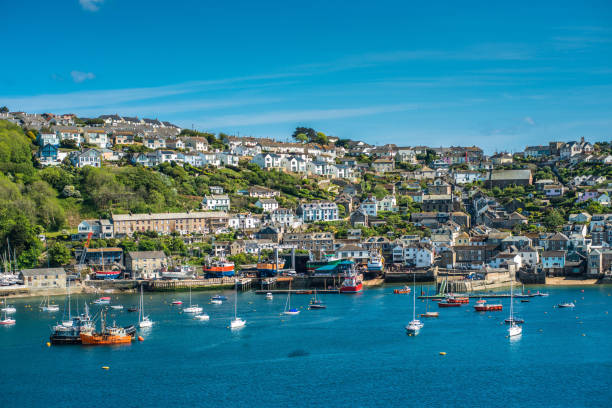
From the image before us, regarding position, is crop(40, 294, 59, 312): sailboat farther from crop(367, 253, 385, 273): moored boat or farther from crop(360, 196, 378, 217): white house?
crop(360, 196, 378, 217): white house

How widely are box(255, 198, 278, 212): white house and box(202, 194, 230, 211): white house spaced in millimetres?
3758

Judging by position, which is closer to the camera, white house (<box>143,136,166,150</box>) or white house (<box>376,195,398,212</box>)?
white house (<box>376,195,398,212</box>)

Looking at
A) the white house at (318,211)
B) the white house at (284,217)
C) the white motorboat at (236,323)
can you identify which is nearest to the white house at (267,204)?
the white house at (284,217)

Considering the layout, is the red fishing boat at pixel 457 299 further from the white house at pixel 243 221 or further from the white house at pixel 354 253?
the white house at pixel 243 221

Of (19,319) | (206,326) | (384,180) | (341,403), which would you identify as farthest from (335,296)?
(384,180)

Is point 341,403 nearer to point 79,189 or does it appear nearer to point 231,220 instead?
point 231,220

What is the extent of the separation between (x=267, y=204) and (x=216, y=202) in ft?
20.3

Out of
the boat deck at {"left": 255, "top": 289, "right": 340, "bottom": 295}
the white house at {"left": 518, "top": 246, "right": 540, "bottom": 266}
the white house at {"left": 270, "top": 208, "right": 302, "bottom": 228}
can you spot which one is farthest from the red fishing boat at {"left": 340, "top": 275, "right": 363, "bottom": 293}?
the white house at {"left": 270, "top": 208, "right": 302, "bottom": 228}

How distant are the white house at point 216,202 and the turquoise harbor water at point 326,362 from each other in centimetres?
3293

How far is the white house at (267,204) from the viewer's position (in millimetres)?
85125

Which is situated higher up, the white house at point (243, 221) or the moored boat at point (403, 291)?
the white house at point (243, 221)

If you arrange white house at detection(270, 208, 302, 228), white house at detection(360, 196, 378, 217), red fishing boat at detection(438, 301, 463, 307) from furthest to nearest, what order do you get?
white house at detection(360, 196, 378, 217) → white house at detection(270, 208, 302, 228) → red fishing boat at detection(438, 301, 463, 307)

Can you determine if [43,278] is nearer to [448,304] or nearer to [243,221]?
[243,221]

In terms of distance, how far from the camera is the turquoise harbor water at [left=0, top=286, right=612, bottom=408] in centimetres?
3070
